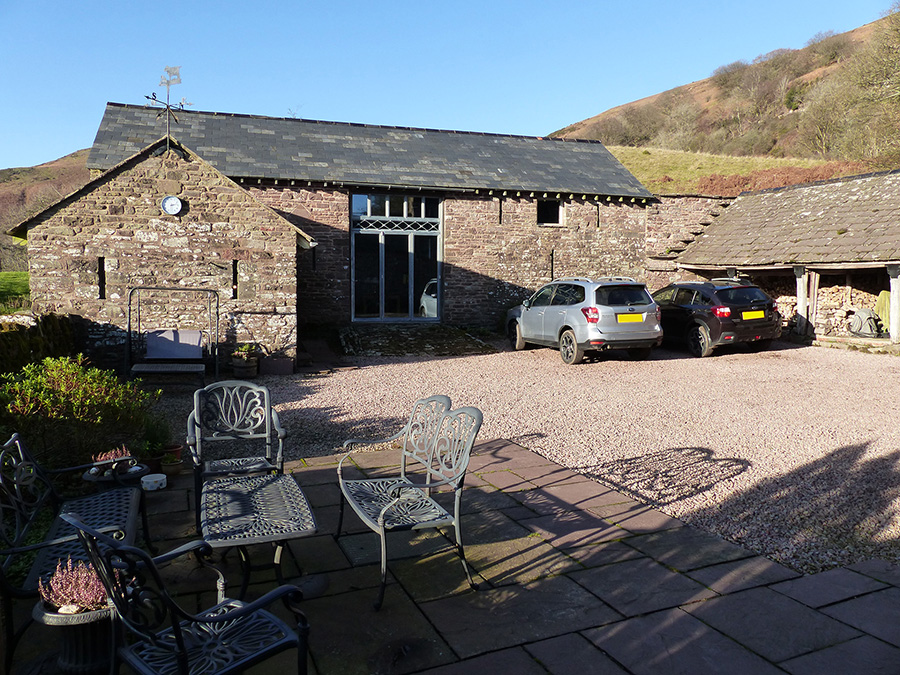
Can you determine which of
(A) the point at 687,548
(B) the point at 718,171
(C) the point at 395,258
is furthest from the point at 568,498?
(B) the point at 718,171

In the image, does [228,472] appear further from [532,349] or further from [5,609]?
[532,349]

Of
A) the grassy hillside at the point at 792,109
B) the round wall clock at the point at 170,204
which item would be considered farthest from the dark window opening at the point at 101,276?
the grassy hillside at the point at 792,109

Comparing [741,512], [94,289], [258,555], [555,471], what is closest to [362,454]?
[555,471]

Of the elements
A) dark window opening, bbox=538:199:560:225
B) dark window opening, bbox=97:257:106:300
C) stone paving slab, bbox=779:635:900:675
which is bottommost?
stone paving slab, bbox=779:635:900:675

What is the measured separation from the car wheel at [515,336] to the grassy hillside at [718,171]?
19087 millimetres

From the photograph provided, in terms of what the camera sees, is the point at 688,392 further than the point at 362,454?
Yes

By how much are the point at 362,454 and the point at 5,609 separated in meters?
3.80

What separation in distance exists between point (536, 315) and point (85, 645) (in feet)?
39.2

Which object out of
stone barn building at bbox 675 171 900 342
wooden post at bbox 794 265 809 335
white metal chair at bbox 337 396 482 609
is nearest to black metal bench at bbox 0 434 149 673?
white metal chair at bbox 337 396 482 609

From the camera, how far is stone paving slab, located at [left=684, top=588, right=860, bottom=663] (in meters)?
3.01

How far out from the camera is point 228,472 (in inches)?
166

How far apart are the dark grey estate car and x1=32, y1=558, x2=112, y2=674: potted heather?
1289cm

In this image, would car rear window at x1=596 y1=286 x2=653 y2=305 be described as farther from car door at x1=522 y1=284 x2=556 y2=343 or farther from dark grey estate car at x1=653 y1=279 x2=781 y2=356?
dark grey estate car at x1=653 y1=279 x2=781 y2=356

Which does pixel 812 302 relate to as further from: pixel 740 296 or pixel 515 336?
pixel 515 336
